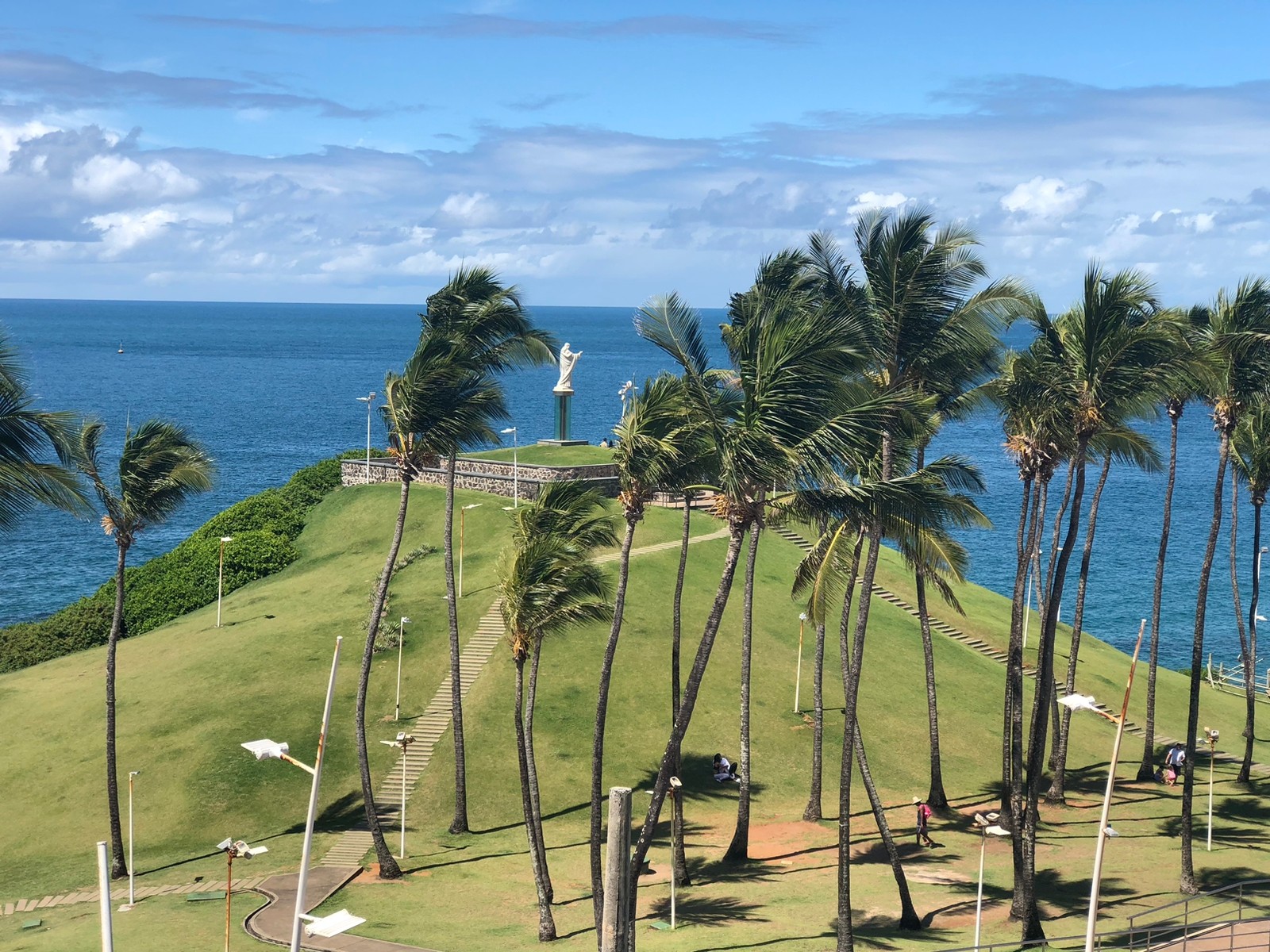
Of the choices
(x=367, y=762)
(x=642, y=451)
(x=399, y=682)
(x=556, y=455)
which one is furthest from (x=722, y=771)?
A: (x=556, y=455)

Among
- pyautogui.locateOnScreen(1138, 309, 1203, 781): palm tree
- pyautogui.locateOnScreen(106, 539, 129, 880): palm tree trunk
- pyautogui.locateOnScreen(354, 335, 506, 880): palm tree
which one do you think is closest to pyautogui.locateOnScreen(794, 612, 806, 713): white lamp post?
pyautogui.locateOnScreen(1138, 309, 1203, 781): palm tree

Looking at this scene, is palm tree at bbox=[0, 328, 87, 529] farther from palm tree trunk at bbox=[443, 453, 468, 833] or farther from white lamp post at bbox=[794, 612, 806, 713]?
white lamp post at bbox=[794, 612, 806, 713]

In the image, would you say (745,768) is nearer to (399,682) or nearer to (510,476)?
(399,682)

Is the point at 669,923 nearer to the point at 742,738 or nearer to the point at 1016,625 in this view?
the point at 742,738

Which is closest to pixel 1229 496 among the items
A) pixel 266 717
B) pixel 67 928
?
pixel 266 717

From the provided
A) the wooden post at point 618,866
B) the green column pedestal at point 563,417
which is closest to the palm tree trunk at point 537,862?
the wooden post at point 618,866
